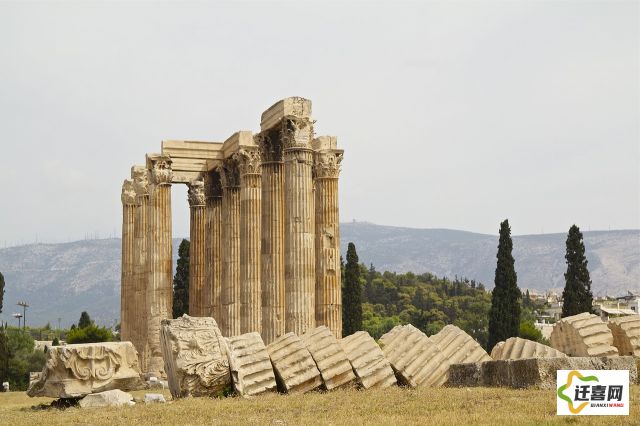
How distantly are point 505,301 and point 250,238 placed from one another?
3205 cm

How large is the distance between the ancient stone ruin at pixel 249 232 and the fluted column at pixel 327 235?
1.4 inches

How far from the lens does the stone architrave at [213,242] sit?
1720 inches

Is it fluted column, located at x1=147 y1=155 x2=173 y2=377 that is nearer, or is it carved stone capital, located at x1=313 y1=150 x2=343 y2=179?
carved stone capital, located at x1=313 y1=150 x2=343 y2=179

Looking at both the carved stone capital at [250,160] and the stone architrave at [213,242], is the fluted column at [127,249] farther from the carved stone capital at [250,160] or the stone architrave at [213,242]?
the carved stone capital at [250,160]

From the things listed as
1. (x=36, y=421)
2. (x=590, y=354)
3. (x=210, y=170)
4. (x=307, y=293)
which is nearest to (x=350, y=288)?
(x=210, y=170)

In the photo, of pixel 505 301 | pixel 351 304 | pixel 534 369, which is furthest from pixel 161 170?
pixel 505 301

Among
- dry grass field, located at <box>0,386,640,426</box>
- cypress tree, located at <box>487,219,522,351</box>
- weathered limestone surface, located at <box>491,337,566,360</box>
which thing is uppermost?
cypress tree, located at <box>487,219,522,351</box>

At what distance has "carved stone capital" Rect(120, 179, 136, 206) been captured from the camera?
49.1 meters

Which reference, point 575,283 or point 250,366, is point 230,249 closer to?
point 250,366

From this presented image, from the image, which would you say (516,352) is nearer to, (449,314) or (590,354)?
(590,354)

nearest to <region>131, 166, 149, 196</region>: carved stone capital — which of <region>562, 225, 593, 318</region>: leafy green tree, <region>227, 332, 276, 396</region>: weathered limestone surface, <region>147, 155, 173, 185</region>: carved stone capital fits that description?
<region>147, 155, 173, 185</region>: carved stone capital

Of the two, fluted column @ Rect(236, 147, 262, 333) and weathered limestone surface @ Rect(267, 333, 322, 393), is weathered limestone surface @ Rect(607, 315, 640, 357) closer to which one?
weathered limestone surface @ Rect(267, 333, 322, 393)

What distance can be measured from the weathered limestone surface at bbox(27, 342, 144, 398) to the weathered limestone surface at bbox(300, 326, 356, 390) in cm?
480

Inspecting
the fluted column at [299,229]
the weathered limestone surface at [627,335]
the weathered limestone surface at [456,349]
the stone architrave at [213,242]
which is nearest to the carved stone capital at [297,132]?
the fluted column at [299,229]
